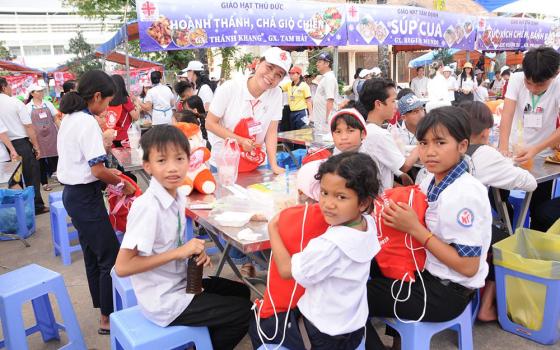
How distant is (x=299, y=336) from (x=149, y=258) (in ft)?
2.25

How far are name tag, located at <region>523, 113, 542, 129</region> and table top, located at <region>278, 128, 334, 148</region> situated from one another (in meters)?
1.82

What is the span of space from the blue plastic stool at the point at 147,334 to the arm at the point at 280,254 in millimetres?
543

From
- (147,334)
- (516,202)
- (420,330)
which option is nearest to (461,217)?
(420,330)

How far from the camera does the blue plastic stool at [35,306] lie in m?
2.18

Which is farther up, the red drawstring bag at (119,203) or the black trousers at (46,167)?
the red drawstring bag at (119,203)

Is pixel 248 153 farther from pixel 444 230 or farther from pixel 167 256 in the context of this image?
pixel 444 230

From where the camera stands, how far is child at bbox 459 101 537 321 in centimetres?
247

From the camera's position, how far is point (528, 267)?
7.39 ft

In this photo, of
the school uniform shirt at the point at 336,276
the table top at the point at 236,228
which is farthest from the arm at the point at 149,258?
the school uniform shirt at the point at 336,276

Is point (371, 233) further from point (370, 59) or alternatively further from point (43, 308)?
point (370, 59)

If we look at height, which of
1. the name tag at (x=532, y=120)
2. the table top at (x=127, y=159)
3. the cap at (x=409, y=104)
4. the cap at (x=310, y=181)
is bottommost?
the table top at (x=127, y=159)

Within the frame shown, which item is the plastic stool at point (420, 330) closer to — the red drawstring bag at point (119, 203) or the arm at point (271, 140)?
the arm at point (271, 140)

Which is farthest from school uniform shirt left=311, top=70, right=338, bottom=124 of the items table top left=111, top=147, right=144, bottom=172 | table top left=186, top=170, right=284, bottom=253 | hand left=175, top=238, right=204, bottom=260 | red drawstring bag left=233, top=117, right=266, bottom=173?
hand left=175, top=238, right=204, bottom=260

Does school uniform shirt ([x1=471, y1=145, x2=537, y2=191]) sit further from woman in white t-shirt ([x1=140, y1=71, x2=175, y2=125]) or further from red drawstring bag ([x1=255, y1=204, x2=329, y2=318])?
woman in white t-shirt ([x1=140, y1=71, x2=175, y2=125])
